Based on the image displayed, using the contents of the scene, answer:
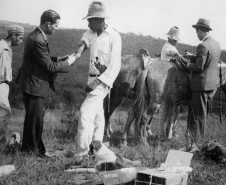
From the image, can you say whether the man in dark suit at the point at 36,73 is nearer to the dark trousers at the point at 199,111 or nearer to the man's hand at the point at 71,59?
the man's hand at the point at 71,59

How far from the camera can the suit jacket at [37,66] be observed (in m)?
5.75

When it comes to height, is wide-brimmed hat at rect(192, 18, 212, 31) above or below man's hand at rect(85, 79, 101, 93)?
above

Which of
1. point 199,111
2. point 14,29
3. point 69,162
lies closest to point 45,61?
point 14,29

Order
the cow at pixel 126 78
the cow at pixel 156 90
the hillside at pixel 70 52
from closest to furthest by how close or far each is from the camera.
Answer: the cow at pixel 156 90 < the cow at pixel 126 78 < the hillside at pixel 70 52

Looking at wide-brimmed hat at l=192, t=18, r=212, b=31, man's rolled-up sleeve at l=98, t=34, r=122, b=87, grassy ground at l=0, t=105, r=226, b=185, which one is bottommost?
grassy ground at l=0, t=105, r=226, b=185

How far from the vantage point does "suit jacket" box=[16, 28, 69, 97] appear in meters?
5.75

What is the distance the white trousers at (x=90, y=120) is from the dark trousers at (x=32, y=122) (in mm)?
751

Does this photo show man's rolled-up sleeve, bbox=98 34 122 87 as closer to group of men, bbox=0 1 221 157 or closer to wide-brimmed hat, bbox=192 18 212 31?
group of men, bbox=0 1 221 157

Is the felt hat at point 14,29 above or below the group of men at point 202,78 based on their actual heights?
above

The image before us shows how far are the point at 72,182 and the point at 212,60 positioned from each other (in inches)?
162

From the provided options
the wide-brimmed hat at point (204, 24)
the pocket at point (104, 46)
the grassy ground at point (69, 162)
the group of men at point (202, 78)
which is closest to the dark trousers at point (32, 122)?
the grassy ground at point (69, 162)

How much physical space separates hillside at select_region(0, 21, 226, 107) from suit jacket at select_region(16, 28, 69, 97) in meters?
7.13

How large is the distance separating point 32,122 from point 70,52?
1138cm

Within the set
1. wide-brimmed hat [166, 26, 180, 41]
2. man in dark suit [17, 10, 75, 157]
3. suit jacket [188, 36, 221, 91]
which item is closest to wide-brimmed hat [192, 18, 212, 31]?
suit jacket [188, 36, 221, 91]
